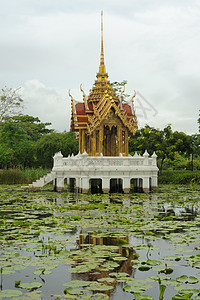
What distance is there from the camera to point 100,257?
22.1ft

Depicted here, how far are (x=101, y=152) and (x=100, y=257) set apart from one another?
1502cm

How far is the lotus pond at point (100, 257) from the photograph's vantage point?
5.18 meters

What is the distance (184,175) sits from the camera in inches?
1083

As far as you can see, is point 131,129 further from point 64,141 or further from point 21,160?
point 21,160

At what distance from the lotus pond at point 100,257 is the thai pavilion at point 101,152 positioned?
27.0 ft

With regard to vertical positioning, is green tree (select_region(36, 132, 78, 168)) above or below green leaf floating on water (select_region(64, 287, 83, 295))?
above

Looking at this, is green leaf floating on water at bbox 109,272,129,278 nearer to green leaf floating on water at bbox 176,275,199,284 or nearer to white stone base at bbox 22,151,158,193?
green leaf floating on water at bbox 176,275,199,284

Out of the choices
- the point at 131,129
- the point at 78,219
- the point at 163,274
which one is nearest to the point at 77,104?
the point at 131,129

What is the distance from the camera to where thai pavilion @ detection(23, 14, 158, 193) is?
19875 mm

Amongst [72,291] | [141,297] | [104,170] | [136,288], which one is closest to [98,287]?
[72,291]

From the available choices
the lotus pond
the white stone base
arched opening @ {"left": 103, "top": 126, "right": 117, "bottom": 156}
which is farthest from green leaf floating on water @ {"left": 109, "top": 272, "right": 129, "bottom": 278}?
arched opening @ {"left": 103, "top": 126, "right": 117, "bottom": 156}

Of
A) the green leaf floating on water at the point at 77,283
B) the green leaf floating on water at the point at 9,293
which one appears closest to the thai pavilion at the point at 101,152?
the green leaf floating on water at the point at 77,283

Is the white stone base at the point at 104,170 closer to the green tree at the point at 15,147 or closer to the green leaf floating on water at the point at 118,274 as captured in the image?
the green tree at the point at 15,147

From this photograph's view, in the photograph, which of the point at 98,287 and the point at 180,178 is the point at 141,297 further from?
the point at 180,178
